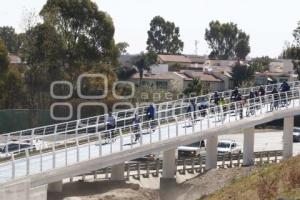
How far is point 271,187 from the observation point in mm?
22266

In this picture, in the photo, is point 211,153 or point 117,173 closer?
point 117,173

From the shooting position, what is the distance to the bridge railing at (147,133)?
2713cm

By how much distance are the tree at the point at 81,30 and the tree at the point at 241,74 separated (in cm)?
4675

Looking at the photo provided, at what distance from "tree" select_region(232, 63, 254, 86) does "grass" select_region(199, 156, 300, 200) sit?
240 ft

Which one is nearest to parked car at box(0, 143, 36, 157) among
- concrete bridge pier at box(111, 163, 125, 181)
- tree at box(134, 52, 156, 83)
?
concrete bridge pier at box(111, 163, 125, 181)

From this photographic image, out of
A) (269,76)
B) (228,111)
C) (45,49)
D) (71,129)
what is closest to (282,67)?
(269,76)

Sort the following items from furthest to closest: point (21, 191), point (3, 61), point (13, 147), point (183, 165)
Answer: point (3, 61) → point (183, 165) → point (13, 147) → point (21, 191)

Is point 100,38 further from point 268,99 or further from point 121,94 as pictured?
point 268,99

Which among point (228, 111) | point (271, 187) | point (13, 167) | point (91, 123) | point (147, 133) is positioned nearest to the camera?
point (271, 187)

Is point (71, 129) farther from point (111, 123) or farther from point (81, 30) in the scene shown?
point (81, 30)

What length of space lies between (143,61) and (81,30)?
41116mm

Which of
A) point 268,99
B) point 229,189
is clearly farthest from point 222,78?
point 229,189

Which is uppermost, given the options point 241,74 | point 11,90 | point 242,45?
point 242,45

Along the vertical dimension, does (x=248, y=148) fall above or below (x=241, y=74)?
below
